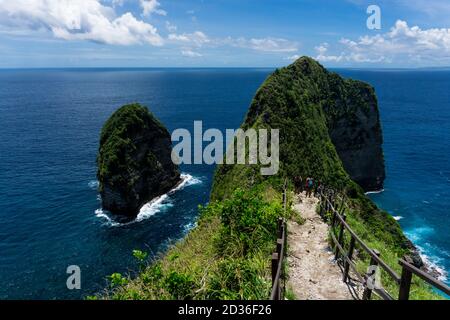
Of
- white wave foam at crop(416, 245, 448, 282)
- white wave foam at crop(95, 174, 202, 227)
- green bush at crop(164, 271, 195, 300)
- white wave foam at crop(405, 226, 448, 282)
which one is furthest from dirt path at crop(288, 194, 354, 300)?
white wave foam at crop(95, 174, 202, 227)

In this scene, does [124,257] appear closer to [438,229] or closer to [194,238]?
[194,238]

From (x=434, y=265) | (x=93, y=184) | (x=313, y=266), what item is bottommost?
Answer: (x=434, y=265)

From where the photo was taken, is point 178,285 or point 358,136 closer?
point 178,285

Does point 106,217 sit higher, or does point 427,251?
point 106,217

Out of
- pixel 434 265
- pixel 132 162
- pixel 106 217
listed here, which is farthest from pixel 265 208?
pixel 132 162

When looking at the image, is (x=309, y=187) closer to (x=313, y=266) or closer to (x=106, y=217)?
(x=313, y=266)

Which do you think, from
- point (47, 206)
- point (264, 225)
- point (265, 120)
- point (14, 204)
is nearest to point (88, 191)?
point (47, 206)
